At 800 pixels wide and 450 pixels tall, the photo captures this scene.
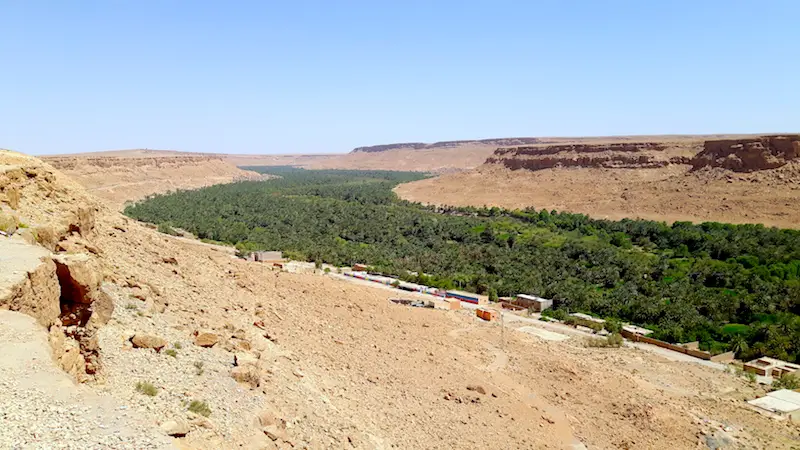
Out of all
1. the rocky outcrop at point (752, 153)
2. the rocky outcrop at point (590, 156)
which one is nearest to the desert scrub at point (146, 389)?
the rocky outcrop at point (752, 153)

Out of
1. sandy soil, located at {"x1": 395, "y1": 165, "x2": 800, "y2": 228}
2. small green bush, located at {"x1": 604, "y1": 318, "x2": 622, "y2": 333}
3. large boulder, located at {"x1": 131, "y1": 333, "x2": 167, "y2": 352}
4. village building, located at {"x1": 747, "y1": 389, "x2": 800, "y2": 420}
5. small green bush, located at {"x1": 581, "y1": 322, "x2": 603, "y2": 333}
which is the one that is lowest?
small green bush, located at {"x1": 581, "y1": 322, "x2": 603, "y2": 333}

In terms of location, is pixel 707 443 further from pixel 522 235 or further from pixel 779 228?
pixel 779 228

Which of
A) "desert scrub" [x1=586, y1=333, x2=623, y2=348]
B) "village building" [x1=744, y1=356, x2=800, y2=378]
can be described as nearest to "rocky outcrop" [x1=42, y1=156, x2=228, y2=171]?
→ "desert scrub" [x1=586, y1=333, x2=623, y2=348]

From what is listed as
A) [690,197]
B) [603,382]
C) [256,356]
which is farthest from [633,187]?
[256,356]

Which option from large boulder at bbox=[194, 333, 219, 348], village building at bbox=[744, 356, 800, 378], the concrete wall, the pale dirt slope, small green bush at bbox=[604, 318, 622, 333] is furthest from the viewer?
the pale dirt slope

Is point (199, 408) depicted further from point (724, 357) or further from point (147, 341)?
point (724, 357)

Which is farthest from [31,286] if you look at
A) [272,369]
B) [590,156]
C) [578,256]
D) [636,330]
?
[590,156]

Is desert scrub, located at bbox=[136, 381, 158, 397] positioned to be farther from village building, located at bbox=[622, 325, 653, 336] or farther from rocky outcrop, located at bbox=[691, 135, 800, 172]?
rocky outcrop, located at bbox=[691, 135, 800, 172]

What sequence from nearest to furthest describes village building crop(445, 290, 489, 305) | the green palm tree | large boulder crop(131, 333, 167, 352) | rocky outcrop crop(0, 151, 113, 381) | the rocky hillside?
rocky outcrop crop(0, 151, 113, 381) → large boulder crop(131, 333, 167, 352) → the green palm tree → village building crop(445, 290, 489, 305) → the rocky hillside
